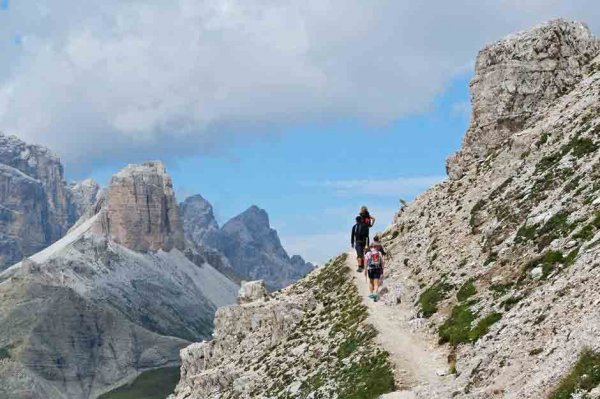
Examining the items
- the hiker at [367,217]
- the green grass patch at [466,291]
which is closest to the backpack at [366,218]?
the hiker at [367,217]

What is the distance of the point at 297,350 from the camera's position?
5569 cm

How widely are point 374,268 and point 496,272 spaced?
45.3 ft

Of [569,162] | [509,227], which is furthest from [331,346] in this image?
Result: [569,162]

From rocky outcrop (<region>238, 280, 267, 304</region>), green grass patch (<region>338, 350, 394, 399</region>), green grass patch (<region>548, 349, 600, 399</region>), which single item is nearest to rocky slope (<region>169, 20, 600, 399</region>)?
green grass patch (<region>548, 349, 600, 399</region>)

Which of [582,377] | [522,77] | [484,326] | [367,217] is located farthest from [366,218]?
[582,377]

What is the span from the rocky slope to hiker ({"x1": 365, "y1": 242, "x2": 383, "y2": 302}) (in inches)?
47.4

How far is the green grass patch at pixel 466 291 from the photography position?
42.6 meters

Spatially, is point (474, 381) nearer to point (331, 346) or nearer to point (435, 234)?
point (331, 346)

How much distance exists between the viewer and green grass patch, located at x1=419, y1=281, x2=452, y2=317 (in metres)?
45.8

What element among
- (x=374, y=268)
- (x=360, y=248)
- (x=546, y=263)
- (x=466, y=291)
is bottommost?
(x=546, y=263)

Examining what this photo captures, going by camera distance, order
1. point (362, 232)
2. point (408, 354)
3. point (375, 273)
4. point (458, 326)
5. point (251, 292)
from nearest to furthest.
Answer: point (458, 326) → point (408, 354) → point (375, 273) → point (362, 232) → point (251, 292)

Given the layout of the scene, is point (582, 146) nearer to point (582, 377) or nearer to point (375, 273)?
point (375, 273)

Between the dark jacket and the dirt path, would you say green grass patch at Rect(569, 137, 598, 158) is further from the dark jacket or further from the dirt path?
the dark jacket

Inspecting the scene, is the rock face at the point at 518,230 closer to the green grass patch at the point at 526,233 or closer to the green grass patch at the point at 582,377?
Result: the green grass patch at the point at 526,233
